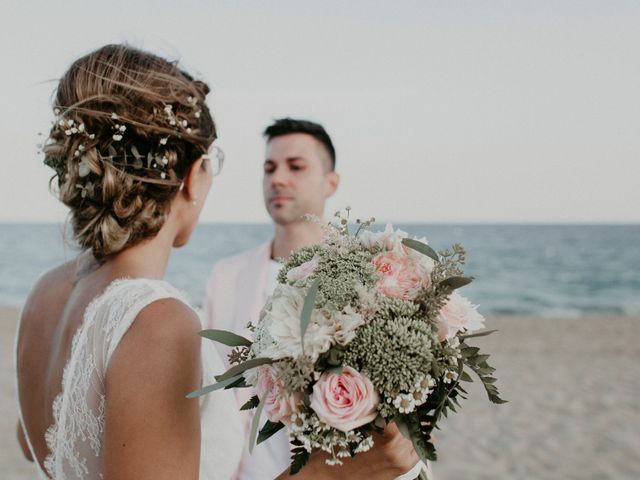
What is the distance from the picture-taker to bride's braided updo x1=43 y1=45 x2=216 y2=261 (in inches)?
78.0

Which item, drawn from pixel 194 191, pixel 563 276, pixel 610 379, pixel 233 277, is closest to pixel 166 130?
pixel 194 191

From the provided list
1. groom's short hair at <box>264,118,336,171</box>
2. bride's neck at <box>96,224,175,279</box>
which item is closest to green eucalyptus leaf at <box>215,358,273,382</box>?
bride's neck at <box>96,224,175,279</box>

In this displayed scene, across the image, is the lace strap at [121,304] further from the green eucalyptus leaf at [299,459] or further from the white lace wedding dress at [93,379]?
the green eucalyptus leaf at [299,459]

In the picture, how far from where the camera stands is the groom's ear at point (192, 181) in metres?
2.17

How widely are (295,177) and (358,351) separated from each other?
11.7 feet

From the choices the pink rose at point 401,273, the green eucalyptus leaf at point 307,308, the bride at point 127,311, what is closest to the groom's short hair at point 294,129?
the bride at point 127,311

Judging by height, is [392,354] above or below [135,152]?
below

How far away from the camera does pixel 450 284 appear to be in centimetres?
159

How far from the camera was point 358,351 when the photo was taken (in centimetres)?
151

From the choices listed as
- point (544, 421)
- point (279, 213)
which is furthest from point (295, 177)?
point (544, 421)

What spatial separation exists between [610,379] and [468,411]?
134 inches

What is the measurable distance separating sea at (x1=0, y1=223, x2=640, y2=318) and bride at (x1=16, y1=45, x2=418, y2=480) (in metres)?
13.5

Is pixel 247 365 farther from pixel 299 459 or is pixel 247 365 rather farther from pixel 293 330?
pixel 299 459

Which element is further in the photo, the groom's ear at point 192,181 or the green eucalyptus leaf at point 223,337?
the groom's ear at point 192,181
